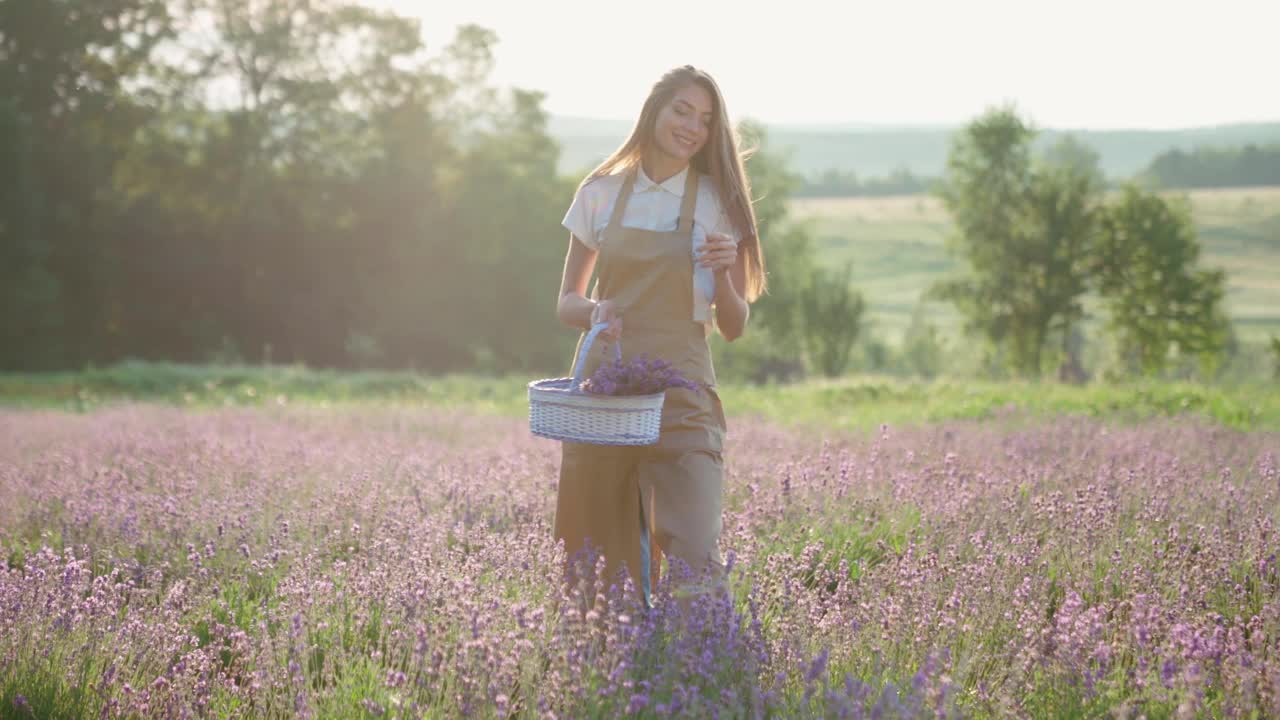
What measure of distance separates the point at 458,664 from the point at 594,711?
356 mm

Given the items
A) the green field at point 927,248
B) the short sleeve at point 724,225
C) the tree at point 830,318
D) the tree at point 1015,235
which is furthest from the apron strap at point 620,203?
the green field at point 927,248

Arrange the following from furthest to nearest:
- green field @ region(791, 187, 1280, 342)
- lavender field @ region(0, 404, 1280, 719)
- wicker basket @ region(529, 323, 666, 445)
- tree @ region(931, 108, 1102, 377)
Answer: green field @ region(791, 187, 1280, 342) < tree @ region(931, 108, 1102, 377) < wicker basket @ region(529, 323, 666, 445) < lavender field @ region(0, 404, 1280, 719)

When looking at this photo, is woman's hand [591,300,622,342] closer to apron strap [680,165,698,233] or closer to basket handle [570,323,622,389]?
basket handle [570,323,622,389]

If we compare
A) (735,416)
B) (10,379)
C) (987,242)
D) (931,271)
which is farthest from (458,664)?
(931,271)

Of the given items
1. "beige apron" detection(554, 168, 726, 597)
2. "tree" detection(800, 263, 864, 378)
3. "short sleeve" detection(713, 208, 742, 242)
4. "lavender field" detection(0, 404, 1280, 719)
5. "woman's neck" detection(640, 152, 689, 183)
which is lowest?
"tree" detection(800, 263, 864, 378)

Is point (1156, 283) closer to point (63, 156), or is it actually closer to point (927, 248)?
point (63, 156)

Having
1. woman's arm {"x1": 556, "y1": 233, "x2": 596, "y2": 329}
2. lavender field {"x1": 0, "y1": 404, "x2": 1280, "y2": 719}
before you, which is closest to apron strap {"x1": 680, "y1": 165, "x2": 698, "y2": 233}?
woman's arm {"x1": 556, "y1": 233, "x2": 596, "y2": 329}

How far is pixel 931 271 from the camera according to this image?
106375 mm

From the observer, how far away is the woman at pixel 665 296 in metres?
3.29

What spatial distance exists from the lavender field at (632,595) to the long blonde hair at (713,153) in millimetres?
Result: 1203

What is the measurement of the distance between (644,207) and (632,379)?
754 mm

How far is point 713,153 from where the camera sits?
3611mm

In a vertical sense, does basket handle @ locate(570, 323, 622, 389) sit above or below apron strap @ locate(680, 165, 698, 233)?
below

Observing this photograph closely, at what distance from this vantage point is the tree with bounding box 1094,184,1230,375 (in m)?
36.6
